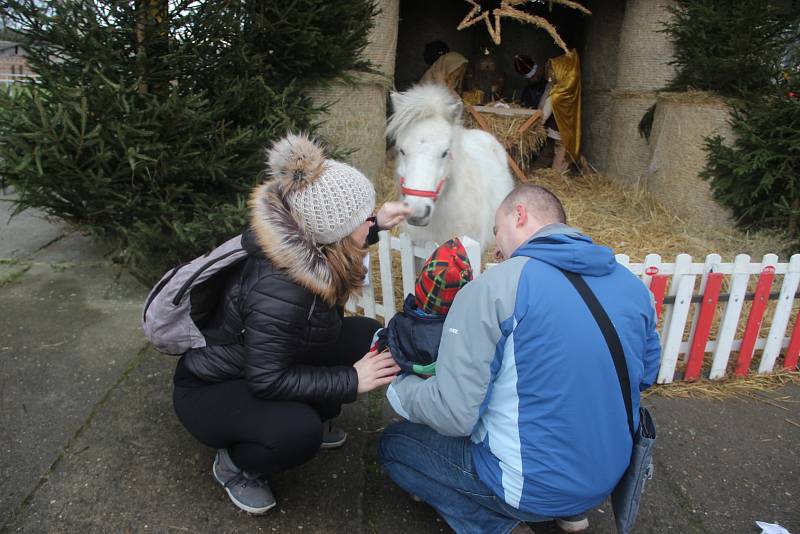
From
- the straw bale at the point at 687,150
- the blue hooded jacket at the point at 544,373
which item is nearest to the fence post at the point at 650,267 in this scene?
the blue hooded jacket at the point at 544,373

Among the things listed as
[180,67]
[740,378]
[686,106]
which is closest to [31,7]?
[180,67]

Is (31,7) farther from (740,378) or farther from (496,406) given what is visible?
(740,378)

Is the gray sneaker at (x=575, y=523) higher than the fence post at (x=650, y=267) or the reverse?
the reverse

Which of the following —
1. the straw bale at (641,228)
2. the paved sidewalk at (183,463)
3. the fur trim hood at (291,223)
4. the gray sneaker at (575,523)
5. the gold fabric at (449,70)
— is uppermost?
the gold fabric at (449,70)

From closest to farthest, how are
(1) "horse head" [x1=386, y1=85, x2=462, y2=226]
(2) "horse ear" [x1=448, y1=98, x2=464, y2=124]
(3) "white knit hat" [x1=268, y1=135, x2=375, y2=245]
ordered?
(3) "white knit hat" [x1=268, y1=135, x2=375, y2=245] < (1) "horse head" [x1=386, y1=85, x2=462, y2=226] < (2) "horse ear" [x1=448, y1=98, x2=464, y2=124]

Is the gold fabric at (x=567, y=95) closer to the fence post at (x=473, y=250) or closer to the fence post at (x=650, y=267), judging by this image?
the fence post at (x=650, y=267)

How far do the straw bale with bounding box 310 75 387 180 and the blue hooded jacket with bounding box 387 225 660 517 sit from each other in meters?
3.81

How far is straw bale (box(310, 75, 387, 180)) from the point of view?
5.18 meters

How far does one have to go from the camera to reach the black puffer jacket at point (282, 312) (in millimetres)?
1730

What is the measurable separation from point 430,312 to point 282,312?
493mm

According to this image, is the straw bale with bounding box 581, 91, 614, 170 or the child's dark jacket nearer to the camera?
the child's dark jacket

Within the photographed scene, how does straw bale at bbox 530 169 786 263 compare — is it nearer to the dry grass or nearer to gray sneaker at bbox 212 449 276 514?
the dry grass

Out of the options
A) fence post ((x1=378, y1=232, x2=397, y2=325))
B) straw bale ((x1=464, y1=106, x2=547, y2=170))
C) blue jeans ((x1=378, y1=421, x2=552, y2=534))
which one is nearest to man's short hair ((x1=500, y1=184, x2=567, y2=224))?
blue jeans ((x1=378, y1=421, x2=552, y2=534))

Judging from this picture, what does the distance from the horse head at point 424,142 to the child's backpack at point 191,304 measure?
4.14 ft
